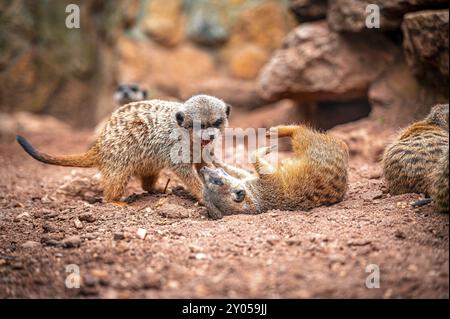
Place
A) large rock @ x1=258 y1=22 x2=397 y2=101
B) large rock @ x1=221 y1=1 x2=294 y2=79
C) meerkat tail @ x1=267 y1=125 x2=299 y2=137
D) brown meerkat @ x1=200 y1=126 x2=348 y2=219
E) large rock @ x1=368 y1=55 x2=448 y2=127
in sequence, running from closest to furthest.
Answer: brown meerkat @ x1=200 y1=126 x2=348 y2=219, meerkat tail @ x1=267 y1=125 x2=299 y2=137, large rock @ x1=368 y1=55 x2=448 y2=127, large rock @ x1=258 y1=22 x2=397 y2=101, large rock @ x1=221 y1=1 x2=294 y2=79

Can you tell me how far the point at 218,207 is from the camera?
3871 millimetres

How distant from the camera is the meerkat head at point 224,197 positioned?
3.82 metres

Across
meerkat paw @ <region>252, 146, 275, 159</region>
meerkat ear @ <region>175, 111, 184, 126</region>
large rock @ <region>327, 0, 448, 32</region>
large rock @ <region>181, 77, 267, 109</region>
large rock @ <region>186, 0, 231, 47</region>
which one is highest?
large rock @ <region>186, 0, 231, 47</region>

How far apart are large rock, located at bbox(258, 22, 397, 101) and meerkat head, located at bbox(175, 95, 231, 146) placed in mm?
2345

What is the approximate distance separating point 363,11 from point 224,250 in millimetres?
3697

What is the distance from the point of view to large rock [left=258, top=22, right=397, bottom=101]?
5.97 meters

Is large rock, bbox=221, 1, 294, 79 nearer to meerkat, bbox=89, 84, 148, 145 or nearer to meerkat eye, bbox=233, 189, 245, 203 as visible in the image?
meerkat, bbox=89, 84, 148, 145

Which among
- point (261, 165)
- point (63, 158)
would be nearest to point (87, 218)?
point (63, 158)

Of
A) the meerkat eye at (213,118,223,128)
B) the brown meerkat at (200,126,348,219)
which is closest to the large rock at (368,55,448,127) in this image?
the brown meerkat at (200,126,348,219)

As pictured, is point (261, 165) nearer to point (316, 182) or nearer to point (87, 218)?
point (316, 182)

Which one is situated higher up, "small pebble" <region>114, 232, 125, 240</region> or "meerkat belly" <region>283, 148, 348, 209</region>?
"meerkat belly" <region>283, 148, 348, 209</region>

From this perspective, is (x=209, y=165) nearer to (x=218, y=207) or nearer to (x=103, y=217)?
(x=218, y=207)

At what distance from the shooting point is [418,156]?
11.9 ft
